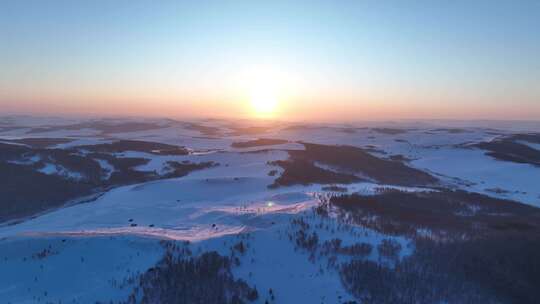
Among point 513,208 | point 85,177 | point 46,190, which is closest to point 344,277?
point 513,208

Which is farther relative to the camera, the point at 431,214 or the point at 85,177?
the point at 85,177

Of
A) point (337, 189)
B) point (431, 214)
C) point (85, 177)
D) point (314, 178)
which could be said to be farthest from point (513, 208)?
point (85, 177)

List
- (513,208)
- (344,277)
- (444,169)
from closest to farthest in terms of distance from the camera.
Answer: (344,277) < (513,208) < (444,169)

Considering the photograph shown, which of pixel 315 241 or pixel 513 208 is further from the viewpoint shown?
pixel 513 208

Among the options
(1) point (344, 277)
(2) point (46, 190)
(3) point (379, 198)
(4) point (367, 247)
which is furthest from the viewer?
(2) point (46, 190)

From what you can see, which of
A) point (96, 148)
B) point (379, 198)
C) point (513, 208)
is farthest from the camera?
point (96, 148)

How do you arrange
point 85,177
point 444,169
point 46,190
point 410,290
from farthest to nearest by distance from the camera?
point 444,169 → point 85,177 → point 46,190 → point 410,290

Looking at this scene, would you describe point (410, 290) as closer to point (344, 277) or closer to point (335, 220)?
point (344, 277)

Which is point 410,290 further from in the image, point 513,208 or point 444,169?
point 444,169

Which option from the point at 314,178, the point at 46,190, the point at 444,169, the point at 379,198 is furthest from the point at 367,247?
the point at 444,169
